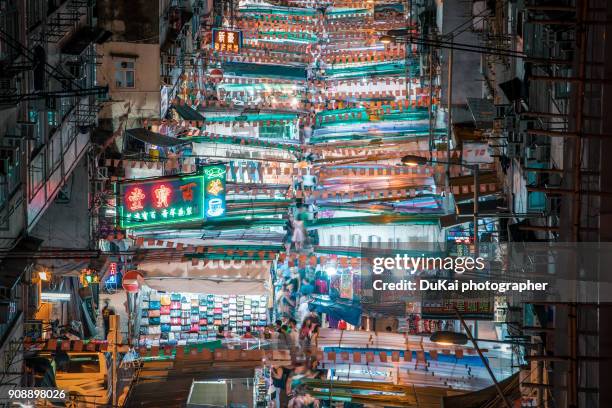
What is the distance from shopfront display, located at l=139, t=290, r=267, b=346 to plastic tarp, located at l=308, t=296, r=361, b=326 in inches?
57.7

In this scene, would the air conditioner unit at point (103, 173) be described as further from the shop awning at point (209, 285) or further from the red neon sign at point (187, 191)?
the red neon sign at point (187, 191)

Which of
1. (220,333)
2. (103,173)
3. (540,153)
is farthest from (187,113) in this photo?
(540,153)

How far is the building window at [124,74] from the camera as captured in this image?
30.5 meters

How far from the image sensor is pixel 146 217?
24.6 m

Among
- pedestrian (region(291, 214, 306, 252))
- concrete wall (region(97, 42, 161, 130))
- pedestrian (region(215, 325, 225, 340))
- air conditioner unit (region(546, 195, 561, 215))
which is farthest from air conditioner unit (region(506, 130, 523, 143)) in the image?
concrete wall (region(97, 42, 161, 130))

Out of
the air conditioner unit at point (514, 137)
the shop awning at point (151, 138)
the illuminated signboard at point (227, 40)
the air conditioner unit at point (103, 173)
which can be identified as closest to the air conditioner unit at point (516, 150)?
the air conditioner unit at point (514, 137)

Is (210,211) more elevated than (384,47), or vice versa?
(384,47)

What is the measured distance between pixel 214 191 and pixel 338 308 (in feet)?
16.5

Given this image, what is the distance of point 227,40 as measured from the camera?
46562 mm

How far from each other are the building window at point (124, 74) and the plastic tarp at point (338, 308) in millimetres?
8428

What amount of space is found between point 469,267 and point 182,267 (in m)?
8.99

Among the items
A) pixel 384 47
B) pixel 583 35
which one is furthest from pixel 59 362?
pixel 384 47

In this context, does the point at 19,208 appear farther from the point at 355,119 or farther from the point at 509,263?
the point at 355,119

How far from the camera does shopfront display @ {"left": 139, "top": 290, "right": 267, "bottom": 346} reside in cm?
2858
